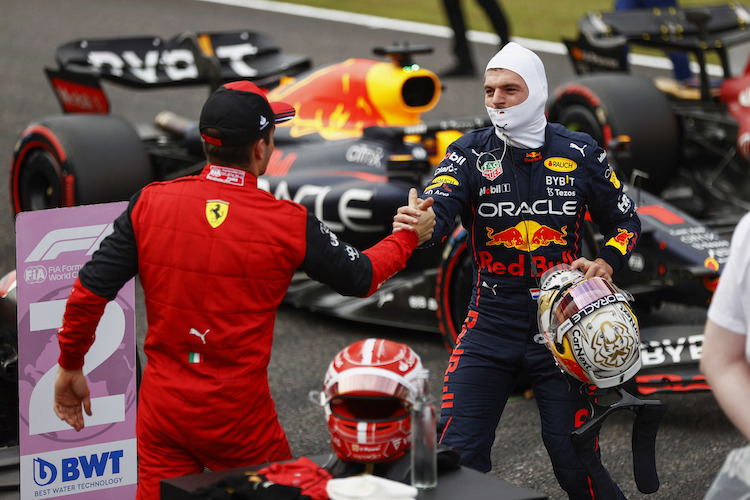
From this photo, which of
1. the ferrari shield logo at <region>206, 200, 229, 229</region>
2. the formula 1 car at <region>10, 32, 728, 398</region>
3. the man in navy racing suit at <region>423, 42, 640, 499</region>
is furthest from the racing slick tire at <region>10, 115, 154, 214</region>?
the ferrari shield logo at <region>206, 200, 229, 229</region>

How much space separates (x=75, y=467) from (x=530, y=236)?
1782 mm

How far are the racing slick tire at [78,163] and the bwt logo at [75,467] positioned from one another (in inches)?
123

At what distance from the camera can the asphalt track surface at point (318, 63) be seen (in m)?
4.78

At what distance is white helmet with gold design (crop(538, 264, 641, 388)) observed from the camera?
333 centimetres

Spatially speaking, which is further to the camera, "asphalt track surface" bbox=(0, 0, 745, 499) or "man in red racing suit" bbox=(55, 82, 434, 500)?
"asphalt track surface" bbox=(0, 0, 745, 499)

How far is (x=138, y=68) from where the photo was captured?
7.91 m

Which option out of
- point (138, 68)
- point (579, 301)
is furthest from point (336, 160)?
point (579, 301)

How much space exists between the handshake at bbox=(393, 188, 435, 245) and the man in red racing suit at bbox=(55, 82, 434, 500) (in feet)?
1.16

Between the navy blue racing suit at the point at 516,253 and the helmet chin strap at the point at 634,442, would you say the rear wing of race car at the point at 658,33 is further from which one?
the helmet chin strap at the point at 634,442

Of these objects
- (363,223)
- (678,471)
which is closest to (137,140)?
(363,223)

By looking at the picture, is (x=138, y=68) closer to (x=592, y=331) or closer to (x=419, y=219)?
(x=419, y=219)

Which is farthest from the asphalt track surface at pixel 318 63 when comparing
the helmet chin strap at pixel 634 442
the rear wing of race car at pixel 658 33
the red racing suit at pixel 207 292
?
the rear wing of race car at pixel 658 33

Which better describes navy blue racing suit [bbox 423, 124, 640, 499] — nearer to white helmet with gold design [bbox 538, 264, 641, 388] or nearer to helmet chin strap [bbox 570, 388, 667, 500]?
helmet chin strap [bbox 570, 388, 667, 500]

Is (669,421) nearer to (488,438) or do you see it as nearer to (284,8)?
(488,438)
